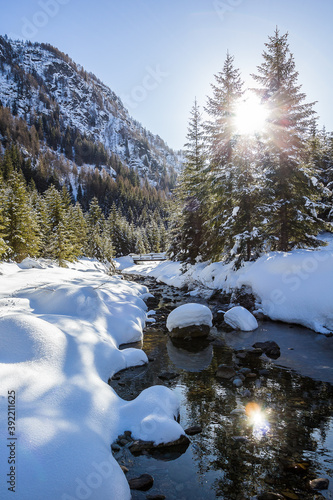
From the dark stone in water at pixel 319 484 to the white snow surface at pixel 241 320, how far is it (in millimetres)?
8276

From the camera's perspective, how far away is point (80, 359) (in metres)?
7.12

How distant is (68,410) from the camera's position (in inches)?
195

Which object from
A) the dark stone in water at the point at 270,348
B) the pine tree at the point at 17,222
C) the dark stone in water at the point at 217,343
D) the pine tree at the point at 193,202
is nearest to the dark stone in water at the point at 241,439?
the dark stone in water at the point at 270,348

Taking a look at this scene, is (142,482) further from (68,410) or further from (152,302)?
(152,302)

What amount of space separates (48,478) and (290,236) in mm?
16640

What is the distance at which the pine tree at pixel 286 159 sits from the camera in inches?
634

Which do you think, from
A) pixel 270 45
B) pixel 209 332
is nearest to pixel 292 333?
pixel 209 332

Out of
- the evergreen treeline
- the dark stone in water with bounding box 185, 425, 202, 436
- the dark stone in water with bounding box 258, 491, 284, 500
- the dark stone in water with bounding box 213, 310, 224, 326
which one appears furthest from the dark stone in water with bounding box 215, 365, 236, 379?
the evergreen treeline

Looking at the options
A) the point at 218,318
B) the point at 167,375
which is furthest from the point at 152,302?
the point at 167,375

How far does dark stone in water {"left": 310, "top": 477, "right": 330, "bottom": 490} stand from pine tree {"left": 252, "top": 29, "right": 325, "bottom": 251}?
44.2ft

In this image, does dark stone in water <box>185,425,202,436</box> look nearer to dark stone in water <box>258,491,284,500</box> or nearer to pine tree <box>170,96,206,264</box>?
dark stone in water <box>258,491,284,500</box>

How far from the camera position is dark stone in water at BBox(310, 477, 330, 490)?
14.0 feet

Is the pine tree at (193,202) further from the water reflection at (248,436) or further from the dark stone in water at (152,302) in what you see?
the water reflection at (248,436)

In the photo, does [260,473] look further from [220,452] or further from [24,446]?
[24,446]
